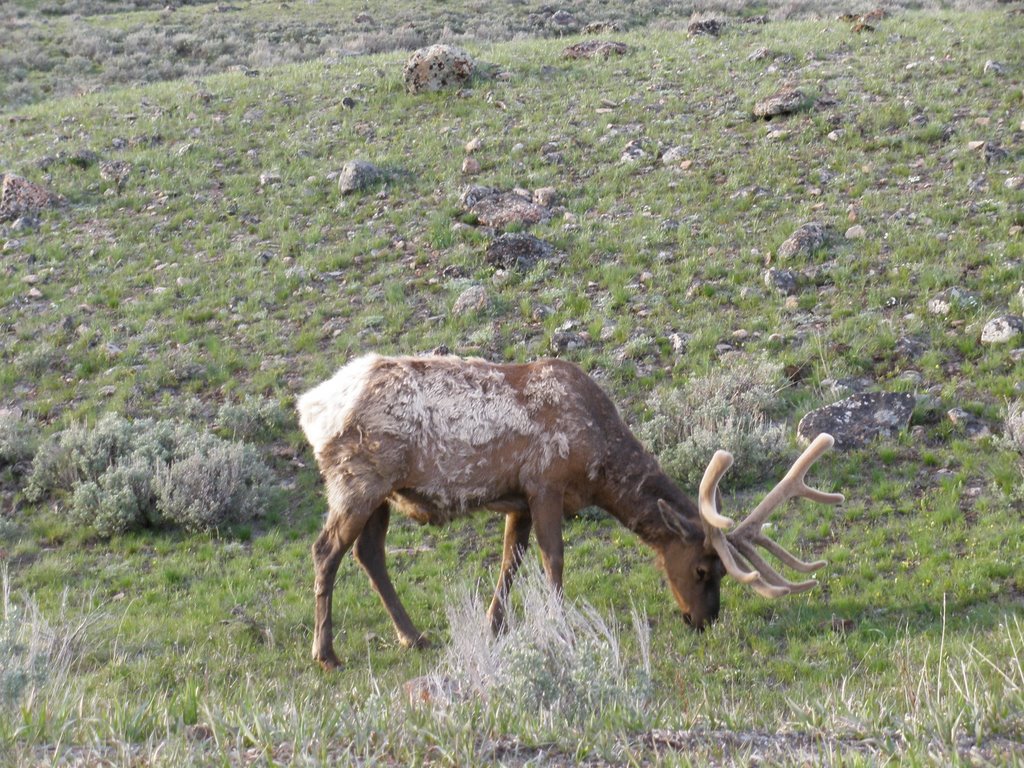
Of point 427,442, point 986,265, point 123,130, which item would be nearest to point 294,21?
point 123,130

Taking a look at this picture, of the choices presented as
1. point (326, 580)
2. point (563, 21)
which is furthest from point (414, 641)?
point (563, 21)

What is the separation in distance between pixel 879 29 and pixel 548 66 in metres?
7.46

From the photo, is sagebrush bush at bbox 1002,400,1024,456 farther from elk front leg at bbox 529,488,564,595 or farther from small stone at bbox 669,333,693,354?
elk front leg at bbox 529,488,564,595

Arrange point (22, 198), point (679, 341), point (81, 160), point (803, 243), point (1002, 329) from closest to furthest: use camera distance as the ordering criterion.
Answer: point (1002, 329) < point (679, 341) < point (803, 243) < point (22, 198) < point (81, 160)

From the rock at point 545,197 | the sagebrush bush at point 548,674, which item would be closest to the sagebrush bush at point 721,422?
the sagebrush bush at point 548,674

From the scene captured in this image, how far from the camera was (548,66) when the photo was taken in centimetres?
2230

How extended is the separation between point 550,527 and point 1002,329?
20.6 feet

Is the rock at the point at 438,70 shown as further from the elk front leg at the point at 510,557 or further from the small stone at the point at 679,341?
the elk front leg at the point at 510,557

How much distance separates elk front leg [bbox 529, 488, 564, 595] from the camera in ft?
25.8

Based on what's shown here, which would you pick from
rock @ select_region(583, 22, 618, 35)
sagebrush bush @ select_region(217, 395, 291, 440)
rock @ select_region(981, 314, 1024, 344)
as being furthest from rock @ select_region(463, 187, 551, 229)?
rock @ select_region(583, 22, 618, 35)

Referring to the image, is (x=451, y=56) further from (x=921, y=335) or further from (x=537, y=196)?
(x=921, y=335)

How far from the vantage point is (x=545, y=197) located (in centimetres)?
1598

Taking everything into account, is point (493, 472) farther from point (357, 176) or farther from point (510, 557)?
point (357, 176)

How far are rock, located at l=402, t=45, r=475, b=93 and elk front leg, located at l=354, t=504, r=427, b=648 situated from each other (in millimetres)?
14545
